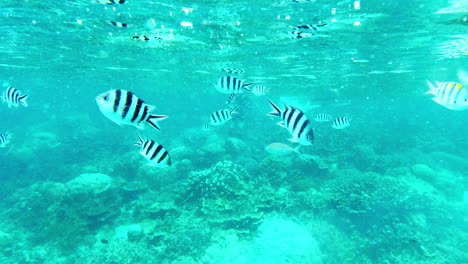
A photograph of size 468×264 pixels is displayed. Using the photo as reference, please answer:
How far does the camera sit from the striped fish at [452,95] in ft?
15.0

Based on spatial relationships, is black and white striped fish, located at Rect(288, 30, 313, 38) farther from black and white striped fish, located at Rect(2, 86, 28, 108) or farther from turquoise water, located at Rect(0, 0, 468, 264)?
black and white striped fish, located at Rect(2, 86, 28, 108)

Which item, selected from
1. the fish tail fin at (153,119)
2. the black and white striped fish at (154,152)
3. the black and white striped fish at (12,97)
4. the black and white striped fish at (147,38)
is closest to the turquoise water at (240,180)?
the black and white striped fish at (147,38)

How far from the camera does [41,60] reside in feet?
81.4

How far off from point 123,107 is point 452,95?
5.74 m

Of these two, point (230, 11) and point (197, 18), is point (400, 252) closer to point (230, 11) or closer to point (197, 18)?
point (230, 11)

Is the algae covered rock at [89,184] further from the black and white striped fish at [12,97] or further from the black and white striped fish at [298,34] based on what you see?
the black and white striped fish at [298,34]

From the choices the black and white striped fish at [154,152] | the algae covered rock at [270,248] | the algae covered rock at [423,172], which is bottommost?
the algae covered rock at [423,172]

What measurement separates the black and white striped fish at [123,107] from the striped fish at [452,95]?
4.94 m

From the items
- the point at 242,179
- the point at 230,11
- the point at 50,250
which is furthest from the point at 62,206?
the point at 230,11

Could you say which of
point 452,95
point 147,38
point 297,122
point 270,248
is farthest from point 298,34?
point 297,122

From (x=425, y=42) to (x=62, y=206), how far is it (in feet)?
71.5

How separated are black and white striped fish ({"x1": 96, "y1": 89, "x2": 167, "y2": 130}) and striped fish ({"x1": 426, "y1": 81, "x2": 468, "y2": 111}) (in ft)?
16.2

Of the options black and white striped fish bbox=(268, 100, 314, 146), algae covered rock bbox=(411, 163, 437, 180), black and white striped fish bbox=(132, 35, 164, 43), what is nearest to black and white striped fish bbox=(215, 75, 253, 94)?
black and white striped fish bbox=(268, 100, 314, 146)

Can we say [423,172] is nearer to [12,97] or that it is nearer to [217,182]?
[217,182]
